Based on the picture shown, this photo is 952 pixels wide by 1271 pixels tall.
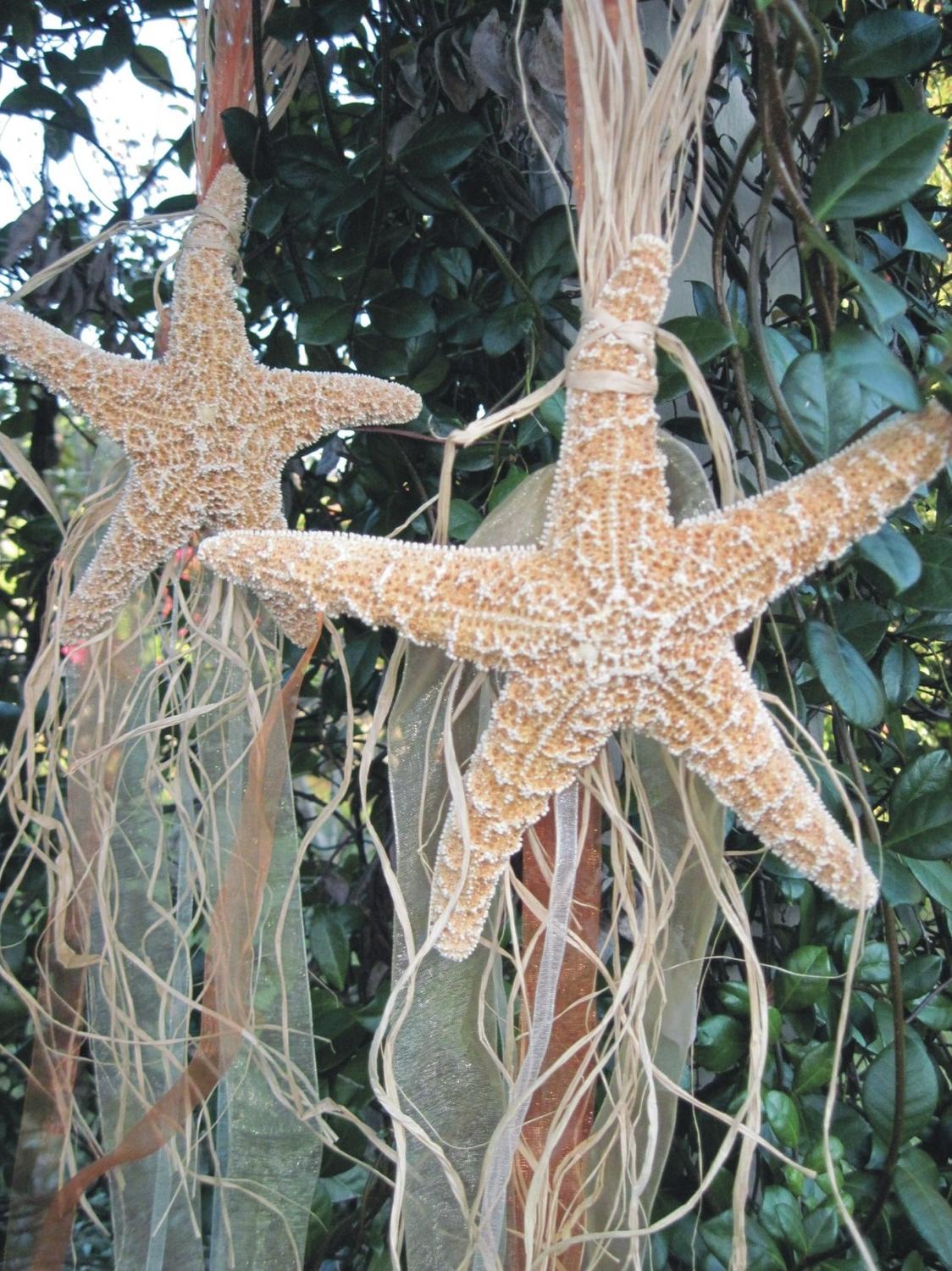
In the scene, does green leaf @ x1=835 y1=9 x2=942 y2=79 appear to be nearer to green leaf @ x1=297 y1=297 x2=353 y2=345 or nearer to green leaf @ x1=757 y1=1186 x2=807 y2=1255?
green leaf @ x1=297 y1=297 x2=353 y2=345

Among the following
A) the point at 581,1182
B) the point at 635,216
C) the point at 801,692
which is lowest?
the point at 581,1182

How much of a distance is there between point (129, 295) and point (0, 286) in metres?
0.13

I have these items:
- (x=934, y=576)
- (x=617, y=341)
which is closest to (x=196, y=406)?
(x=617, y=341)

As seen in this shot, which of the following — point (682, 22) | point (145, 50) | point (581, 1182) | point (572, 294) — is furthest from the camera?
point (145, 50)

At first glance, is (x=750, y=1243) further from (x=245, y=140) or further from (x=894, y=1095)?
(x=245, y=140)

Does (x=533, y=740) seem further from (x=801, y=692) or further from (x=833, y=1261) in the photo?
(x=833, y=1261)

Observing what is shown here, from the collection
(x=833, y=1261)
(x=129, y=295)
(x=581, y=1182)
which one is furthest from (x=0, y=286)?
(x=833, y=1261)

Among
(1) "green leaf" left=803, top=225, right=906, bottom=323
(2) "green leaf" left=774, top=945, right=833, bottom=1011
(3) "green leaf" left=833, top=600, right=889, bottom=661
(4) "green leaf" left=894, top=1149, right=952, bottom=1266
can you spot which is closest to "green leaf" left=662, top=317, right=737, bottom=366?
(1) "green leaf" left=803, top=225, right=906, bottom=323

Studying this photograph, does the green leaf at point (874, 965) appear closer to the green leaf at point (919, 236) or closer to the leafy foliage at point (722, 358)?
the leafy foliage at point (722, 358)

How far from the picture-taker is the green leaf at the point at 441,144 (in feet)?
2.34

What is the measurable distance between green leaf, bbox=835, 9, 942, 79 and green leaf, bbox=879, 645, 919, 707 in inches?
15.9

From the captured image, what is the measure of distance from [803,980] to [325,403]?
1.90 ft

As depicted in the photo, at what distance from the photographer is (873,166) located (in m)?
0.54

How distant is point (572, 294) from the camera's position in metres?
0.77
